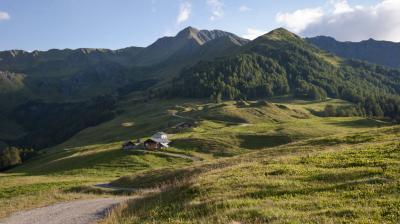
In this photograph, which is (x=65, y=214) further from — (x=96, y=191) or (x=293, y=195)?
(x=96, y=191)

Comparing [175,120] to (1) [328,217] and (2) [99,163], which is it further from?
(1) [328,217]

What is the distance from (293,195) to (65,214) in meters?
16.7

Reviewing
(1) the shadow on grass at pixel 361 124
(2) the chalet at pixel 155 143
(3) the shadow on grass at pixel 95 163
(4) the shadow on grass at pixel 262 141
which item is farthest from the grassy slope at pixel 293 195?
(1) the shadow on grass at pixel 361 124

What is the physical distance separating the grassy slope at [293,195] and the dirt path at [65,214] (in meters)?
2.27

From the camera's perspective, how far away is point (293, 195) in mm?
23359

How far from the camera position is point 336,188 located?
23.6 metres

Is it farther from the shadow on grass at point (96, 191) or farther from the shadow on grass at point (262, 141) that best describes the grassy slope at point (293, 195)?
the shadow on grass at point (262, 141)

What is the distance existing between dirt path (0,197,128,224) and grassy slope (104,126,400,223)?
7.45ft

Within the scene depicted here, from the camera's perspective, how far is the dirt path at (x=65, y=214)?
28422mm

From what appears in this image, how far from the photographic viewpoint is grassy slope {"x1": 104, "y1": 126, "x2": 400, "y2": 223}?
60.8 feet

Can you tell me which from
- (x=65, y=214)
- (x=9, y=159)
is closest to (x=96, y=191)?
(x=65, y=214)

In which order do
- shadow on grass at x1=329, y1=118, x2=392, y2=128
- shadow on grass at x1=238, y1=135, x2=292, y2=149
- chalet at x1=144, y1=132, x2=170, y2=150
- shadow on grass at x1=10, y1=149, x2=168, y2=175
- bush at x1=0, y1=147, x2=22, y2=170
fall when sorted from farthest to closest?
bush at x1=0, y1=147, x2=22, y2=170 → shadow on grass at x1=329, y1=118, x2=392, y2=128 → shadow on grass at x1=238, y1=135, x2=292, y2=149 → chalet at x1=144, y1=132, x2=170, y2=150 → shadow on grass at x1=10, y1=149, x2=168, y2=175

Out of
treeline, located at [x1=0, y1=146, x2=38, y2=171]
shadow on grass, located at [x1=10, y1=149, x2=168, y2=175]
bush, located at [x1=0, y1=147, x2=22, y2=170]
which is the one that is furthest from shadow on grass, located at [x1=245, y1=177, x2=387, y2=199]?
bush, located at [x1=0, y1=147, x2=22, y2=170]

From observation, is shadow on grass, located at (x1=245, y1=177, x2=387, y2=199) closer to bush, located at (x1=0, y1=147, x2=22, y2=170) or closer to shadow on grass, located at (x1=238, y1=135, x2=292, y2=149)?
shadow on grass, located at (x1=238, y1=135, x2=292, y2=149)
